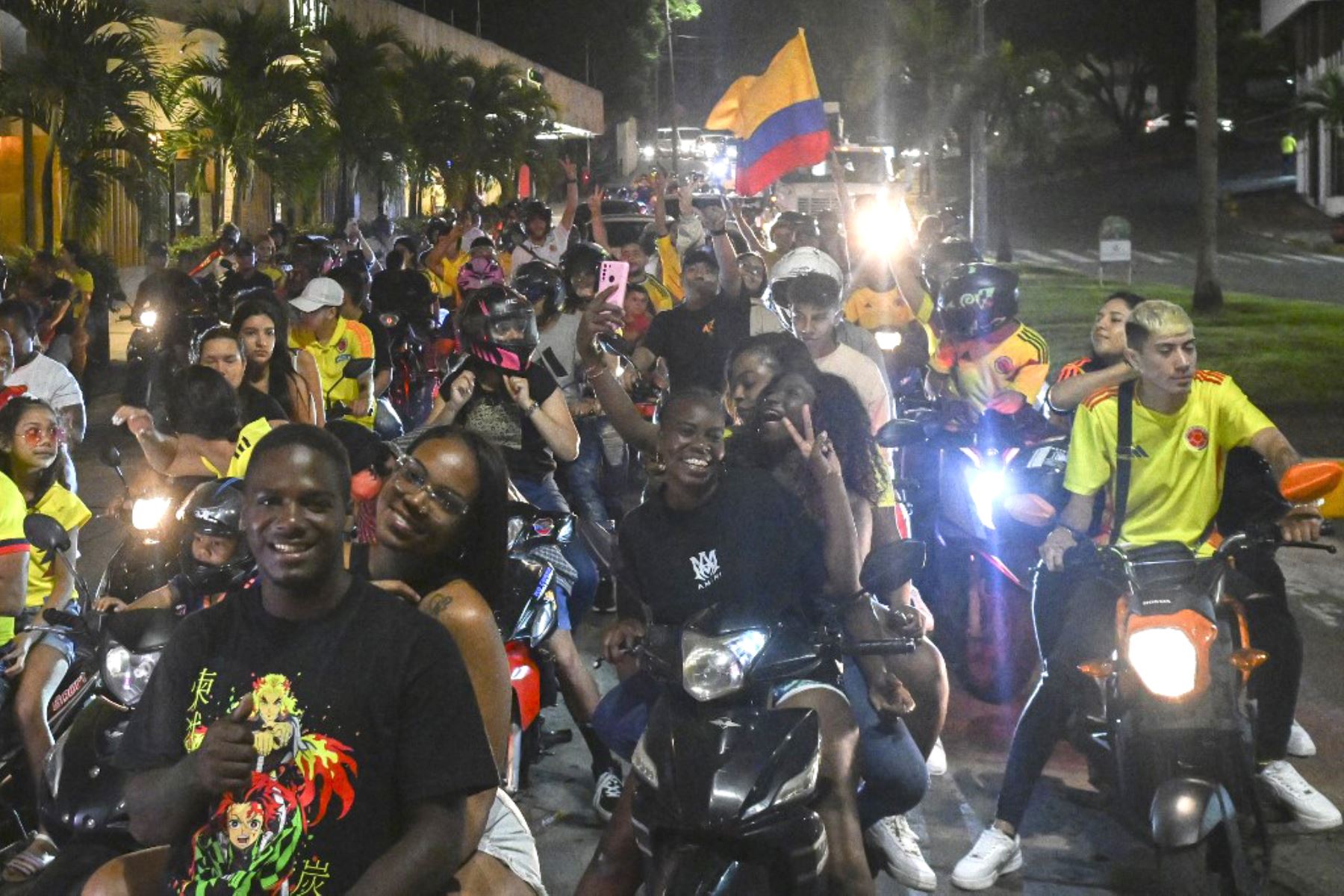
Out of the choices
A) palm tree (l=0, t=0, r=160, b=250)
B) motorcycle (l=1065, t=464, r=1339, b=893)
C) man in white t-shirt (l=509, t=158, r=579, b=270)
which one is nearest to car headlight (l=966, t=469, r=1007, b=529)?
motorcycle (l=1065, t=464, r=1339, b=893)

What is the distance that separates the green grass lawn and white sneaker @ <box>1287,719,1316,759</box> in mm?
7802

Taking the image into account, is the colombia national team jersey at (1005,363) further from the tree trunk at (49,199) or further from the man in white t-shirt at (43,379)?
the tree trunk at (49,199)

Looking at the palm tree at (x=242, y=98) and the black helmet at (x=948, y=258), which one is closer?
the black helmet at (x=948, y=258)

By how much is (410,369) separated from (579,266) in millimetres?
4800

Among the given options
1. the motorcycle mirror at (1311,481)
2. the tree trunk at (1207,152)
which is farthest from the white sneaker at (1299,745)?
the tree trunk at (1207,152)

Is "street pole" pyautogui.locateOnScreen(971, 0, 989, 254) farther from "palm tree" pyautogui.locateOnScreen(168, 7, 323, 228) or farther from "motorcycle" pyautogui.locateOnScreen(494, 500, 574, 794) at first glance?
"motorcycle" pyautogui.locateOnScreen(494, 500, 574, 794)

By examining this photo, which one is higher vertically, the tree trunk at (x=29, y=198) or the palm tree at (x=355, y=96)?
the palm tree at (x=355, y=96)

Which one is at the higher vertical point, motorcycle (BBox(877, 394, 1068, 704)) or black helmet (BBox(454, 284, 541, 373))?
black helmet (BBox(454, 284, 541, 373))

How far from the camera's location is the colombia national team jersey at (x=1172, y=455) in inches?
227

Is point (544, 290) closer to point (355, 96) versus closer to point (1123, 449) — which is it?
point (1123, 449)

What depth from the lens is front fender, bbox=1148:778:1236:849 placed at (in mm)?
4746

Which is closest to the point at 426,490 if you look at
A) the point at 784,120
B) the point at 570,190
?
the point at 784,120

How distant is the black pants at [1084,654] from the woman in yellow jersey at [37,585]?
3.13m

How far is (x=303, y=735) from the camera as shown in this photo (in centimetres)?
308
